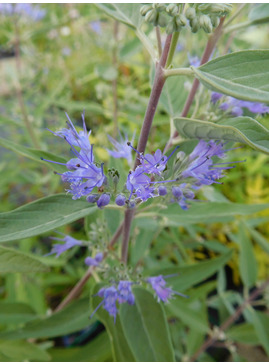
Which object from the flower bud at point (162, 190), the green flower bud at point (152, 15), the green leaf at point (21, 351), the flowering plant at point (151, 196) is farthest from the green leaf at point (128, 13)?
the green leaf at point (21, 351)

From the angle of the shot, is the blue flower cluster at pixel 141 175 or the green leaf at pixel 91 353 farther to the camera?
the green leaf at pixel 91 353

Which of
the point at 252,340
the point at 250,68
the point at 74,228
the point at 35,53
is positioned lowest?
the point at 74,228

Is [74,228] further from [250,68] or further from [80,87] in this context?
[250,68]

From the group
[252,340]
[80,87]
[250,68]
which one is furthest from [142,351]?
[80,87]

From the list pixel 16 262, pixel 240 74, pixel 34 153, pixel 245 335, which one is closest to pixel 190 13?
pixel 240 74

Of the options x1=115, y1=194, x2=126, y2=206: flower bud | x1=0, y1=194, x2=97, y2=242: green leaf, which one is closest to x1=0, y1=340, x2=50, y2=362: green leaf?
x1=0, y1=194, x2=97, y2=242: green leaf

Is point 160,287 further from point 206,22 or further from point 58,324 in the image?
point 206,22

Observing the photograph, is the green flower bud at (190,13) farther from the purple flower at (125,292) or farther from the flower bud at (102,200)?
the purple flower at (125,292)
